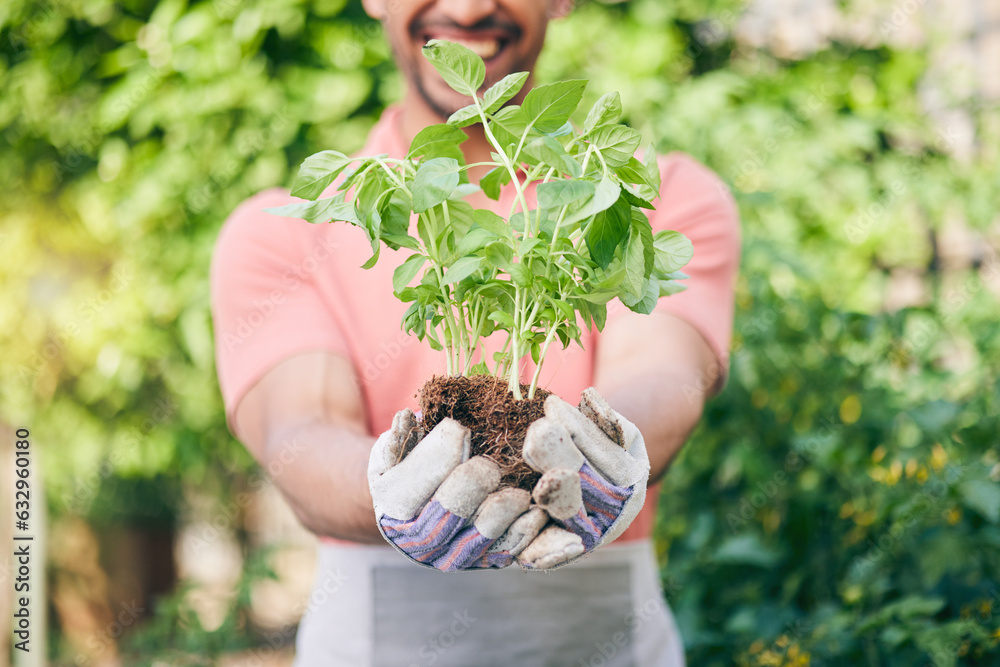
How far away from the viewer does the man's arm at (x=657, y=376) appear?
1.18 m

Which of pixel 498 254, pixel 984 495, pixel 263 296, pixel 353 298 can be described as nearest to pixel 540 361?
pixel 498 254

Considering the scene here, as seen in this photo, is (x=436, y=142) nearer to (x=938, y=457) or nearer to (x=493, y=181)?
(x=493, y=181)

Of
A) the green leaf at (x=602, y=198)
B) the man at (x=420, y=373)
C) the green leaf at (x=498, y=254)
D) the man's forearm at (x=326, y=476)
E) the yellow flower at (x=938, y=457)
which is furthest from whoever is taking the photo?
the yellow flower at (x=938, y=457)

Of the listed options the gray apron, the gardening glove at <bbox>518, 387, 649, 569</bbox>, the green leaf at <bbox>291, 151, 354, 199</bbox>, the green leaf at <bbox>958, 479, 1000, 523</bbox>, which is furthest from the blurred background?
the green leaf at <bbox>291, 151, 354, 199</bbox>

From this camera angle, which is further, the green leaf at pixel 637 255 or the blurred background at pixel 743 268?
the blurred background at pixel 743 268

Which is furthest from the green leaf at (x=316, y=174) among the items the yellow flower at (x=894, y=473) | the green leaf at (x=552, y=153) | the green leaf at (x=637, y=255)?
the yellow flower at (x=894, y=473)

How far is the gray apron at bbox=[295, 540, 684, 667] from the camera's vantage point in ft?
4.45

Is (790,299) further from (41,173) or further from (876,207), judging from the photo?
(41,173)

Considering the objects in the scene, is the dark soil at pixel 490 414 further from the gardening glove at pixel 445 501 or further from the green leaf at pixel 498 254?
the green leaf at pixel 498 254

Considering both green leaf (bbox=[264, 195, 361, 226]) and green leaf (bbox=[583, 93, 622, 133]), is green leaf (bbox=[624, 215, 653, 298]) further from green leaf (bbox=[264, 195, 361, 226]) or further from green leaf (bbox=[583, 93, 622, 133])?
green leaf (bbox=[264, 195, 361, 226])

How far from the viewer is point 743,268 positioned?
2121 mm

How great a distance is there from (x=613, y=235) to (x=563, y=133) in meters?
0.12

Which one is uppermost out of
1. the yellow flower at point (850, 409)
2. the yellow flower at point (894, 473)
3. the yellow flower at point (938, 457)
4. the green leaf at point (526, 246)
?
the green leaf at point (526, 246)

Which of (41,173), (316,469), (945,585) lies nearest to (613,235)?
(316,469)
